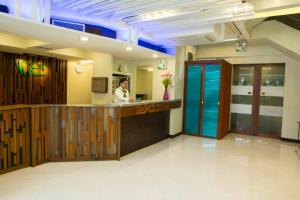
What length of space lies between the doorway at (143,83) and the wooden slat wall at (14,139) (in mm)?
4165

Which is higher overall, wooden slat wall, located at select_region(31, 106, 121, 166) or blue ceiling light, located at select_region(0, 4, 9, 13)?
blue ceiling light, located at select_region(0, 4, 9, 13)

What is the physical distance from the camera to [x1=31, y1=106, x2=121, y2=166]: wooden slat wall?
12.5 ft

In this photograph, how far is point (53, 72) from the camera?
702 centimetres

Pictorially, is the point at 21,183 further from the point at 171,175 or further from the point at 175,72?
the point at 175,72

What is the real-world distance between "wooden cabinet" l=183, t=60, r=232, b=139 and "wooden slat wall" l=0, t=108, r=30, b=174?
14.1ft

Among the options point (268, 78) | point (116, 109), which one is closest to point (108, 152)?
point (116, 109)

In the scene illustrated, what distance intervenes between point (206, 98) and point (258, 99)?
1.80 meters

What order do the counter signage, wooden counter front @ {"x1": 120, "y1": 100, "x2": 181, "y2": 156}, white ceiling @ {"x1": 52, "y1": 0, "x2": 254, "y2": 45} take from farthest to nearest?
1. the counter signage
2. wooden counter front @ {"x1": 120, "y1": 100, "x2": 181, "y2": 156}
3. white ceiling @ {"x1": 52, "y1": 0, "x2": 254, "y2": 45}

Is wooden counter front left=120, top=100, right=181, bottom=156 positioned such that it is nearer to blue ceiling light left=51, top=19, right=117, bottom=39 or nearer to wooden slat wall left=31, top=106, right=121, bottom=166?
wooden slat wall left=31, top=106, right=121, bottom=166

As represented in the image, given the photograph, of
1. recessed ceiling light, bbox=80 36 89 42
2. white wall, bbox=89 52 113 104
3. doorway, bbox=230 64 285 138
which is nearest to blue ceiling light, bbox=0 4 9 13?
recessed ceiling light, bbox=80 36 89 42

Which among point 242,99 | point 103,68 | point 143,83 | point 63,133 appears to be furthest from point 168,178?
point 143,83

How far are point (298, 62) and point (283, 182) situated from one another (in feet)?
13.1

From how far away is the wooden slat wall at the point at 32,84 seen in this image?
589cm

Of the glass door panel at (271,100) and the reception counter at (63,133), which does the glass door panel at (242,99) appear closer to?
the glass door panel at (271,100)
